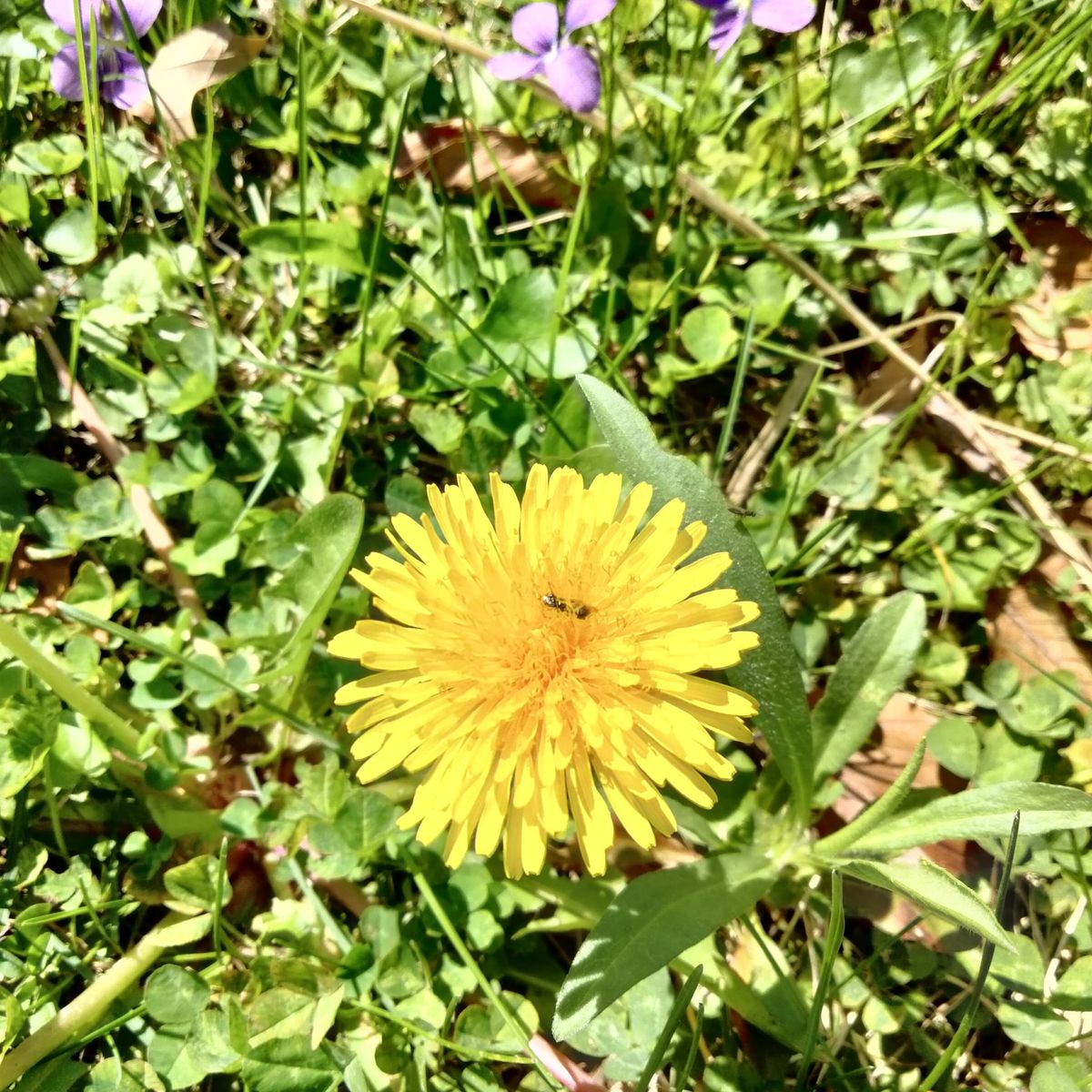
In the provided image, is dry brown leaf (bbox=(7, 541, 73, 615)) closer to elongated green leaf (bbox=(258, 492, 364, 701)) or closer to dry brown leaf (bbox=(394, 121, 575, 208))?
elongated green leaf (bbox=(258, 492, 364, 701))

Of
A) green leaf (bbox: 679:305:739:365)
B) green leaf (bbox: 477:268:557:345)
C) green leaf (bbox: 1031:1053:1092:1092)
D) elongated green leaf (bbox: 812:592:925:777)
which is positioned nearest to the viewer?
green leaf (bbox: 1031:1053:1092:1092)

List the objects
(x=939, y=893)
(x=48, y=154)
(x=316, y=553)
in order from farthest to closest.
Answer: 1. (x=48, y=154)
2. (x=316, y=553)
3. (x=939, y=893)

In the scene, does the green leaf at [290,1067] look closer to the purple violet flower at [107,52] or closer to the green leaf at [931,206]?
the purple violet flower at [107,52]

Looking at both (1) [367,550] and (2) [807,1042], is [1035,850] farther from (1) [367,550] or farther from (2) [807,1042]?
(1) [367,550]

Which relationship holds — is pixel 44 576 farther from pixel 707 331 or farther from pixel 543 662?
pixel 707 331

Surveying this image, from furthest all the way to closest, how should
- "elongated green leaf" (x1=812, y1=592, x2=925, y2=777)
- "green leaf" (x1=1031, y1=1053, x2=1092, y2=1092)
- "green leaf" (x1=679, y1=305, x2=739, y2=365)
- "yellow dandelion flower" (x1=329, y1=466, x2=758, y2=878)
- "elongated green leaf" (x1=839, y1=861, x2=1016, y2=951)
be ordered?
"green leaf" (x1=679, y1=305, x2=739, y2=365)
"elongated green leaf" (x1=812, y1=592, x2=925, y2=777)
"green leaf" (x1=1031, y1=1053, x2=1092, y2=1092)
"yellow dandelion flower" (x1=329, y1=466, x2=758, y2=878)
"elongated green leaf" (x1=839, y1=861, x2=1016, y2=951)

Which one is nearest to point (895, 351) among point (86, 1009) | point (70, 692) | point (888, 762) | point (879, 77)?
point (879, 77)

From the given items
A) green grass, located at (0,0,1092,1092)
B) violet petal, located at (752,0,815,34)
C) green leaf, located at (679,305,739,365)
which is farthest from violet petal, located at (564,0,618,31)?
green leaf, located at (679,305,739,365)
